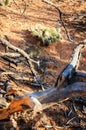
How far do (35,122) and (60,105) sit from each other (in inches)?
18.3

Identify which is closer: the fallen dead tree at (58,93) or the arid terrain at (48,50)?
the fallen dead tree at (58,93)

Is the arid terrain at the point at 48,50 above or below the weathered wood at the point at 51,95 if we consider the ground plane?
below

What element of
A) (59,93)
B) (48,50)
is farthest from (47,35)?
(59,93)

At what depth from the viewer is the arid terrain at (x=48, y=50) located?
2.79 m

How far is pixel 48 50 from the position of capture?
463 cm

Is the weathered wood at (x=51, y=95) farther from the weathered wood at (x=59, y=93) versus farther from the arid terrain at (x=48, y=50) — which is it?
the arid terrain at (x=48, y=50)

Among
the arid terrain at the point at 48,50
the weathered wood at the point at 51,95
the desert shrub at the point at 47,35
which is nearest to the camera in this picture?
the weathered wood at the point at 51,95

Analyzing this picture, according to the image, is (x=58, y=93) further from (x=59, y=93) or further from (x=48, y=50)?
(x=48, y=50)

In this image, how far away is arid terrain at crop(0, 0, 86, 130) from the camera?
2.79 metres

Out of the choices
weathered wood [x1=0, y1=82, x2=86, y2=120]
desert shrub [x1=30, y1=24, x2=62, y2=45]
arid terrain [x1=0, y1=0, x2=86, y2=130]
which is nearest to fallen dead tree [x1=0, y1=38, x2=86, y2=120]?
weathered wood [x1=0, y1=82, x2=86, y2=120]

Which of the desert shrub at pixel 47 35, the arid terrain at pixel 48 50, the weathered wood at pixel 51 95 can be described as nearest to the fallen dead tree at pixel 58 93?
the weathered wood at pixel 51 95

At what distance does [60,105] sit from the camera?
3111mm

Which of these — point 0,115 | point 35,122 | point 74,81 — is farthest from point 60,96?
point 35,122

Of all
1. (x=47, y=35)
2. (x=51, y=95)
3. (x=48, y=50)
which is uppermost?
(x=51, y=95)
